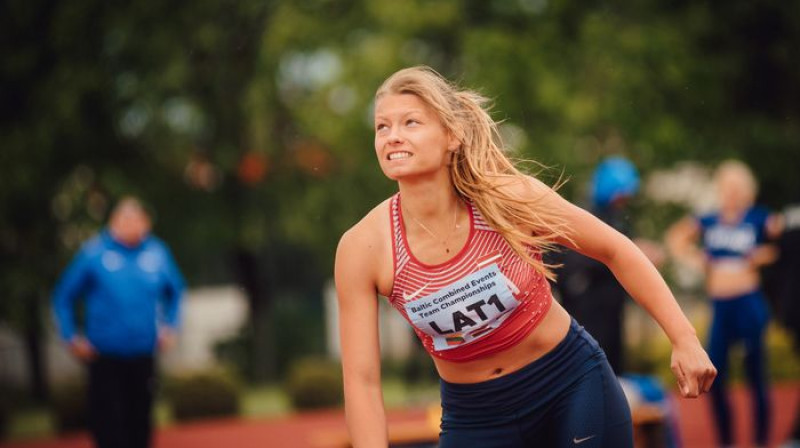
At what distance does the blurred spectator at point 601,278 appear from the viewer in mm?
7508

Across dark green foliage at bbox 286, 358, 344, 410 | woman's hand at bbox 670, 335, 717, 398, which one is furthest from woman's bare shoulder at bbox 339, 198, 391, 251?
dark green foliage at bbox 286, 358, 344, 410

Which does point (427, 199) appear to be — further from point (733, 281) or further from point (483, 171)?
point (733, 281)

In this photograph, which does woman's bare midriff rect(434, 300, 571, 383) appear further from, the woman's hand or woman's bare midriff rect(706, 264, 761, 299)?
woman's bare midriff rect(706, 264, 761, 299)

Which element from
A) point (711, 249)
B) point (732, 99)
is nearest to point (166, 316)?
point (711, 249)

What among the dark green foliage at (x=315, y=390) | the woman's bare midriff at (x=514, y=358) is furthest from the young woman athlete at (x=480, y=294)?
the dark green foliage at (x=315, y=390)

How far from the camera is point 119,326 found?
8250 millimetres

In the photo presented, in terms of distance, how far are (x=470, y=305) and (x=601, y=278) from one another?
4250 mm

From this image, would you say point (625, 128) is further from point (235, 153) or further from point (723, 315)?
point (723, 315)

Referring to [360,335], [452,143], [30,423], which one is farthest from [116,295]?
[30,423]

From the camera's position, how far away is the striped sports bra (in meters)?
3.49

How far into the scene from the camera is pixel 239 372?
29234 millimetres

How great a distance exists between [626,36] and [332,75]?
812 centimetres

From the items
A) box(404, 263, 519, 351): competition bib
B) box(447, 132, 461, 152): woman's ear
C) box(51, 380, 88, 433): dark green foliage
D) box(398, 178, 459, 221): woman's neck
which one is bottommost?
box(404, 263, 519, 351): competition bib

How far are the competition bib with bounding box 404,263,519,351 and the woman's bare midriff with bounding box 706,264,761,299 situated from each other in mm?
6291
